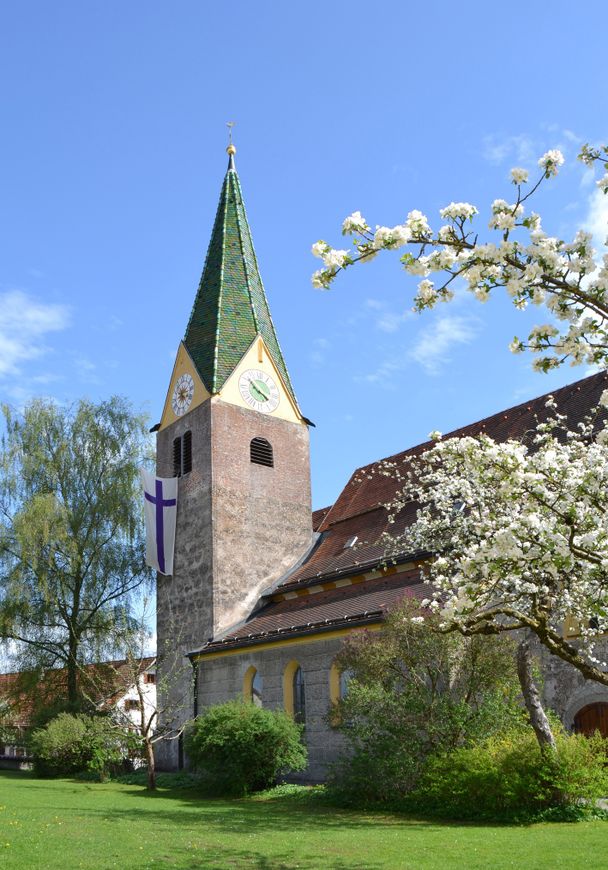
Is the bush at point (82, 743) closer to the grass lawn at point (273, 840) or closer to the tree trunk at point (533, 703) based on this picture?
the grass lawn at point (273, 840)

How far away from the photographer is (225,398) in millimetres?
29312

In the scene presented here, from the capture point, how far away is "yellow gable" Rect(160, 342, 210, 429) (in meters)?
30.0

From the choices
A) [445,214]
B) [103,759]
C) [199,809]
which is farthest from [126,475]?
[445,214]

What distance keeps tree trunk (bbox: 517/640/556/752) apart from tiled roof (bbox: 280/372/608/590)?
8.30 m

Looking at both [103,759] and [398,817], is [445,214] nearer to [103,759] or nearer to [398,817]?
[398,817]

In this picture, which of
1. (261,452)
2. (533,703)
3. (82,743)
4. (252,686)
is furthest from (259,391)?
(533,703)

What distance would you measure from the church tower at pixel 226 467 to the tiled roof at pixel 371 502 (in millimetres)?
1499

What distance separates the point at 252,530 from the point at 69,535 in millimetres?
6648

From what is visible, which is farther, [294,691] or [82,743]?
[82,743]

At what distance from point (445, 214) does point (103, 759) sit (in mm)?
21558

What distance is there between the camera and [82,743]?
25156 mm

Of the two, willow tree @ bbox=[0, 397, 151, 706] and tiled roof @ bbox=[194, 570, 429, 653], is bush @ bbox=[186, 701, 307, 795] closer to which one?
tiled roof @ bbox=[194, 570, 429, 653]

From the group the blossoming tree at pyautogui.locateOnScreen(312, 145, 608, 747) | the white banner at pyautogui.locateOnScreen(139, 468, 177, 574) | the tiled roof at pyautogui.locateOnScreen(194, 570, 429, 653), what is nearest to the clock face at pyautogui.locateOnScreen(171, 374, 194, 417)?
the white banner at pyautogui.locateOnScreen(139, 468, 177, 574)

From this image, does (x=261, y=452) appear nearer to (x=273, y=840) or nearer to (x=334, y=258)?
(x=273, y=840)
